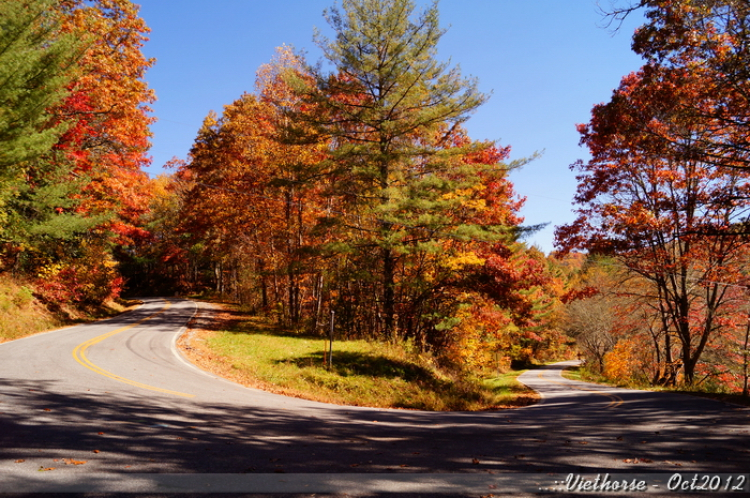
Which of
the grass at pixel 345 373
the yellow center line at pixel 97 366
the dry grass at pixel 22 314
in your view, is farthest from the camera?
the dry grass at pixel 22 314

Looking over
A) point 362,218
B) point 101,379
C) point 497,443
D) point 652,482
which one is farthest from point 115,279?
point 652,482

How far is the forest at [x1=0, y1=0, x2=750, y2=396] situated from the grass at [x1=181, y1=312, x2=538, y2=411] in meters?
1.90

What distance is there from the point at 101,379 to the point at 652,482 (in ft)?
35.6

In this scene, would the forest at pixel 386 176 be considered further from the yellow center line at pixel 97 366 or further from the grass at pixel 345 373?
the yellow center line at pixel 97 366

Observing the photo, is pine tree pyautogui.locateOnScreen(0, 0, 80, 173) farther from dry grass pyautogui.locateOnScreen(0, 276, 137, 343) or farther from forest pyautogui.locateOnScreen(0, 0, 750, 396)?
dry grass pyautogui.locateOnScreen(0, 276, 137, 343)

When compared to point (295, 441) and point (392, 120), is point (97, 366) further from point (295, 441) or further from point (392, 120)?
point (392, 120)

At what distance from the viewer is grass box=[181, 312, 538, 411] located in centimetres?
1153

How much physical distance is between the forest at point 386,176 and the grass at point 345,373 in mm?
1898

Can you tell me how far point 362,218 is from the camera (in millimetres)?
19922

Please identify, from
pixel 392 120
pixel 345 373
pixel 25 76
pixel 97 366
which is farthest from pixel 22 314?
pixel 392 120

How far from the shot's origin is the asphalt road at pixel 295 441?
13.5 feet

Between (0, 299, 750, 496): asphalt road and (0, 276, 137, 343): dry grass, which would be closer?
(0, 299, 750, 496): asphalt road

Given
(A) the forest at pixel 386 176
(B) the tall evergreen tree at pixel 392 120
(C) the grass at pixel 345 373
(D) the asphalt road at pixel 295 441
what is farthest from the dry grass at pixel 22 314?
(B) the tall evergreen tree at pixel 392 120

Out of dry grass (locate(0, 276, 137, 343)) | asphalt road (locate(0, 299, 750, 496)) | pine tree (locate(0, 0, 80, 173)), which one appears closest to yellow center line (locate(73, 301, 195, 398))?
asphalt road (locate(0, 299, 750, 496))
